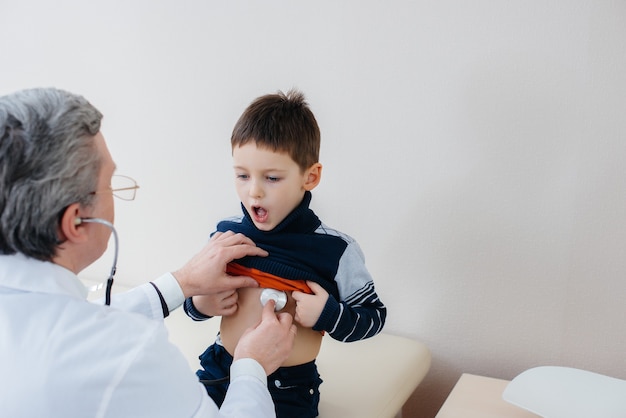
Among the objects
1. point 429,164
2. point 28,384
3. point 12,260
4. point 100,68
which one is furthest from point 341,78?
point 28,384

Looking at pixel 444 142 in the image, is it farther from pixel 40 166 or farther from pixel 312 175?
pixel 40 166

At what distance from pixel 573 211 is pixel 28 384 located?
4.95 feet

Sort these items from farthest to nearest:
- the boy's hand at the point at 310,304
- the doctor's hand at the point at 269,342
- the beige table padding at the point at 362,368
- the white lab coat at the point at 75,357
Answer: the beige table padding at the point at 362,368 < the boy's hand at the point at 310,304 < the doctor's hand at the point at 269,342 < the white lab coat at the point at 75,357

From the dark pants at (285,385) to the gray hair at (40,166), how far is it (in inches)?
25.8

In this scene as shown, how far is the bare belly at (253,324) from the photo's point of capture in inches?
67.1

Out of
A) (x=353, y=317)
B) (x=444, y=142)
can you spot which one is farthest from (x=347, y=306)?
(x=444, y=142)

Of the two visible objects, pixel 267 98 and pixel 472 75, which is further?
pixel 472 75

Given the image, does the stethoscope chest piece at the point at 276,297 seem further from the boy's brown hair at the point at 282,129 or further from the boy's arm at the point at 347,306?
the boy's brown hair at the point at 282,129

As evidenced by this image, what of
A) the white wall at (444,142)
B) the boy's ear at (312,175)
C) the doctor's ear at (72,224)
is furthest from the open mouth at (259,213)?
the white wall at (444,142)

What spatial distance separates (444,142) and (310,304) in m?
0.75

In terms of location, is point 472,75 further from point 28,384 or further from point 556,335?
point 28,384

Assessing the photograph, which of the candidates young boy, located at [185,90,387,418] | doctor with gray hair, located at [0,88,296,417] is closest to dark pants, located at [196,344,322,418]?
young boy, located at [185,90,387,418]

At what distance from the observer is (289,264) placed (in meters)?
1.68

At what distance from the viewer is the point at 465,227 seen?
2.11 metres
